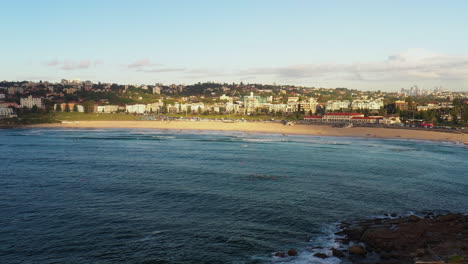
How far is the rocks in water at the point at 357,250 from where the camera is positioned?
15219 mm

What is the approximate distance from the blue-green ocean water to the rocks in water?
1.27 metres

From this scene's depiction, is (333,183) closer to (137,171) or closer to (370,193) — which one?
(370,193)

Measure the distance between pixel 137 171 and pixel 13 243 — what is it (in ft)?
53.8

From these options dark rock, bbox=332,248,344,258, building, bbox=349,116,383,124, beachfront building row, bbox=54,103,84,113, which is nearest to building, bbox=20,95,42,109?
beachfront building row, bbox=54,103,84,113

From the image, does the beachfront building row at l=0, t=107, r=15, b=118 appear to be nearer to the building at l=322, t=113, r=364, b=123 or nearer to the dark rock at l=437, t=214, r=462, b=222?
the building at l=322, t=113, r=364, b=123

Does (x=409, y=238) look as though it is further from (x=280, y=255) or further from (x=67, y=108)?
(x=67, y=108)

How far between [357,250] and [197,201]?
10.3 m

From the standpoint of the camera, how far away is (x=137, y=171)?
3225cm

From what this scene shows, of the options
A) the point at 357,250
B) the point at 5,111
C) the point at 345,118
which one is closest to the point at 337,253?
the point at 357,250

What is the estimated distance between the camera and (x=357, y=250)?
15266 mm

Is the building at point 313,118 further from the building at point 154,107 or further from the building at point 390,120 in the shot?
the building at point 154,107

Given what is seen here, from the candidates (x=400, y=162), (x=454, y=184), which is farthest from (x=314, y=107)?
(x=454, y=184)

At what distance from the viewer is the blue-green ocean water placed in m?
15.8

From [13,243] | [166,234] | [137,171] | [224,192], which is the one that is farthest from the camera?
[137,171]
